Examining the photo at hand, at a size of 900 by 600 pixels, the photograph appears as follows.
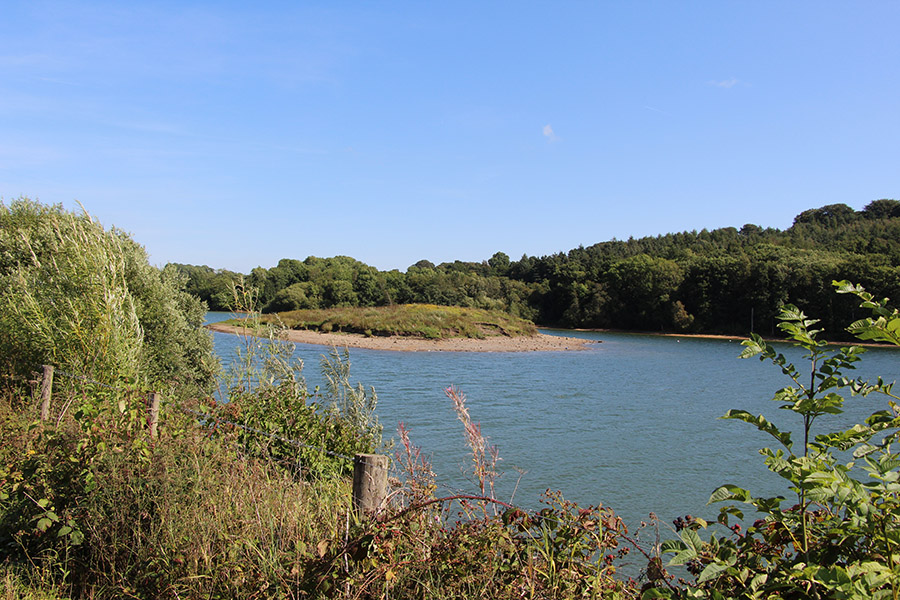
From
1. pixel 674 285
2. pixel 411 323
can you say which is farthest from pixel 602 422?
pixel 674 285

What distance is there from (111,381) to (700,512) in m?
8.34

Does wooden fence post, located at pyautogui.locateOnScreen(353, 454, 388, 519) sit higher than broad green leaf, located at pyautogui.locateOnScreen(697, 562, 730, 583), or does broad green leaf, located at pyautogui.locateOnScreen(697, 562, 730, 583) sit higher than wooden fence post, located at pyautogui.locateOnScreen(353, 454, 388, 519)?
broad green leaf, located at pyautogui.locateOnScreen(697, 562, 730, 583)

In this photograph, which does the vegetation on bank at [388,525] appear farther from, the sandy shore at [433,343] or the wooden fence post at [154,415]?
the sandy shore at [433,343]

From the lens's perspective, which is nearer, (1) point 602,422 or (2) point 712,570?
(2) point 712,570

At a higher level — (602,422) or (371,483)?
(371,483)

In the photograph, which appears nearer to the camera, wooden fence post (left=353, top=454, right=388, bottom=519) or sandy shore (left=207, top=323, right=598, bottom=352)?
wooden fence post (left=353, top=454, right=388, bottom=519)

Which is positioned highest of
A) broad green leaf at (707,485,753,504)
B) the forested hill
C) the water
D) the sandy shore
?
the forested hill

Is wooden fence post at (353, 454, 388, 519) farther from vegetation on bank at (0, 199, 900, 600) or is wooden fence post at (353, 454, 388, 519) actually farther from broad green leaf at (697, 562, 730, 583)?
broad green leaf at (697, 562, 730, 583)

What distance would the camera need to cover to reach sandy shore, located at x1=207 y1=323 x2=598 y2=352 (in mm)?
39156

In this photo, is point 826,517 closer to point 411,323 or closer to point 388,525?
point 388,525

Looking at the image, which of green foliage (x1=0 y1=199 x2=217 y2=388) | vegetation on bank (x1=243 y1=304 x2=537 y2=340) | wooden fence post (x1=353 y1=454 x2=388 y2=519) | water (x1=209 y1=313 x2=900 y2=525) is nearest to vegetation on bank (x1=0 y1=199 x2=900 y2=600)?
wooden fence post (x1=353 y1=454 x2=388 y2=519)

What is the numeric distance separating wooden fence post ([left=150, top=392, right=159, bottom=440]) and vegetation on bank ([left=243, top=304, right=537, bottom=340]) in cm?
3913

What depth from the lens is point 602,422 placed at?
15.9 metres

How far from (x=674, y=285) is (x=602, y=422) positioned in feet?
196
